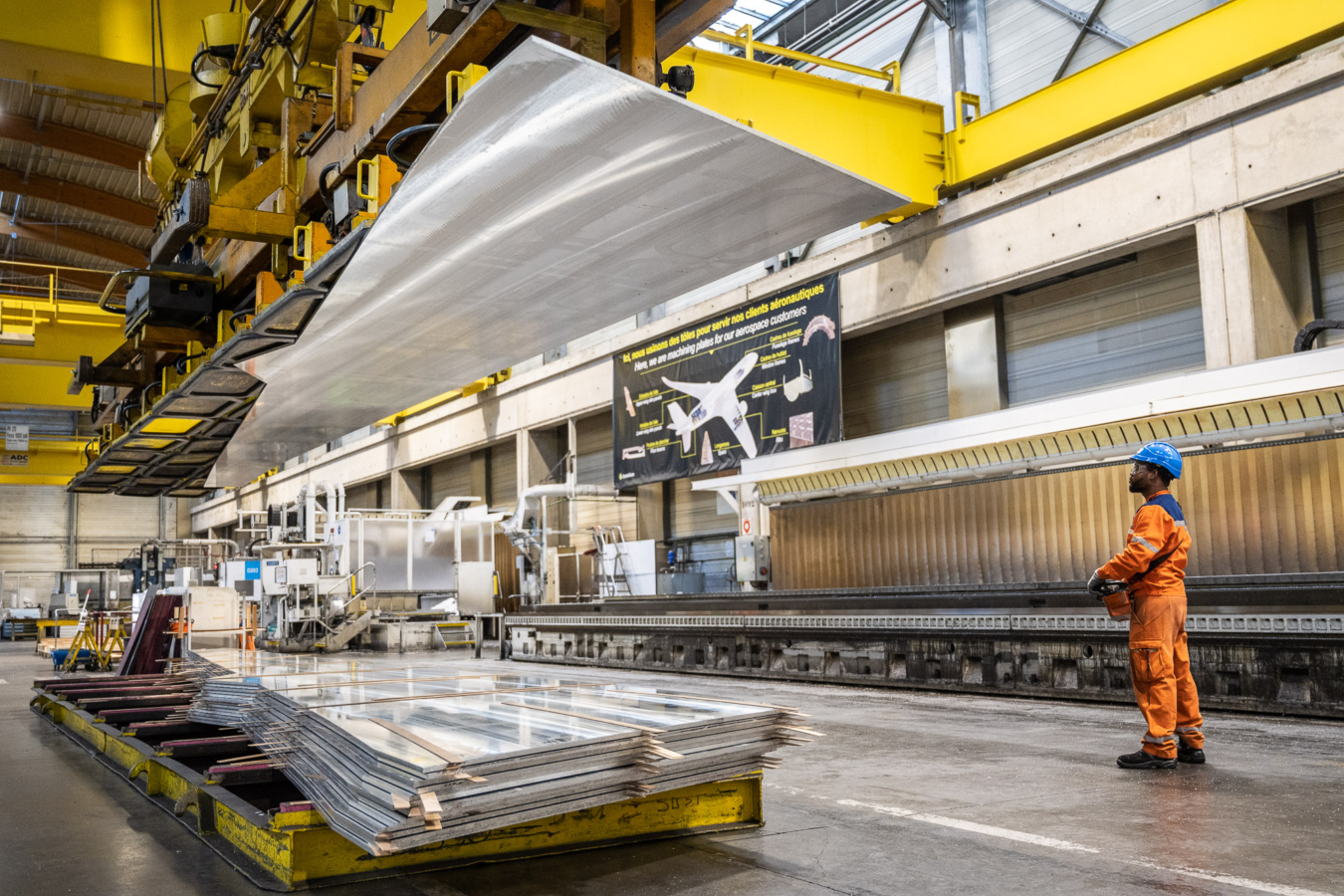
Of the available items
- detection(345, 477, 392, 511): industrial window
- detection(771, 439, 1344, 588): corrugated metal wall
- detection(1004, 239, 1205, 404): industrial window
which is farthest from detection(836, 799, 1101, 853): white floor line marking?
detection(345, 477, 392, 511): industrial window

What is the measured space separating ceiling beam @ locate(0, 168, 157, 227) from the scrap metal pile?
478 inches

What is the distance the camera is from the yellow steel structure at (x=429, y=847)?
10.1ft

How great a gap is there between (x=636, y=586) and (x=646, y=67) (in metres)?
14.2

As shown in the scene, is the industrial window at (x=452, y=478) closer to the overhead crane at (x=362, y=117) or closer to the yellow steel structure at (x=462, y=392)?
the yellow steel structure at (x=462, y=392)

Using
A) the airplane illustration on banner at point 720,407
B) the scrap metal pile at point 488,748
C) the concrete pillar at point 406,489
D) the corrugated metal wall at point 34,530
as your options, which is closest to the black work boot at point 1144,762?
the scrap metal pile at point 488,748

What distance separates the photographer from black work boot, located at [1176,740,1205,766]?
183 inches

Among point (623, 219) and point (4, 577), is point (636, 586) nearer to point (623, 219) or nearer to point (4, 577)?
point (623, 219)

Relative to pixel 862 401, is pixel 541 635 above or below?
below

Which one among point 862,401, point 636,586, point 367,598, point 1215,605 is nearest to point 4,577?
point 367,598

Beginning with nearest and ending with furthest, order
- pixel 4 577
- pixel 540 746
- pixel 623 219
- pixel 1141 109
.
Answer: pixel 540 746, pixel 623 219, pixel 1141 109, pixel 4 577

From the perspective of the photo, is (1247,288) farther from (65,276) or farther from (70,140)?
(65,276)

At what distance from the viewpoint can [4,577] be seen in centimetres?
3488

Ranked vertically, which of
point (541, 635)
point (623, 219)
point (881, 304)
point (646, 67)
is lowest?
point (541, 635)

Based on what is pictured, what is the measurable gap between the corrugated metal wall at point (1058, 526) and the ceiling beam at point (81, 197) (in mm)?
10235
